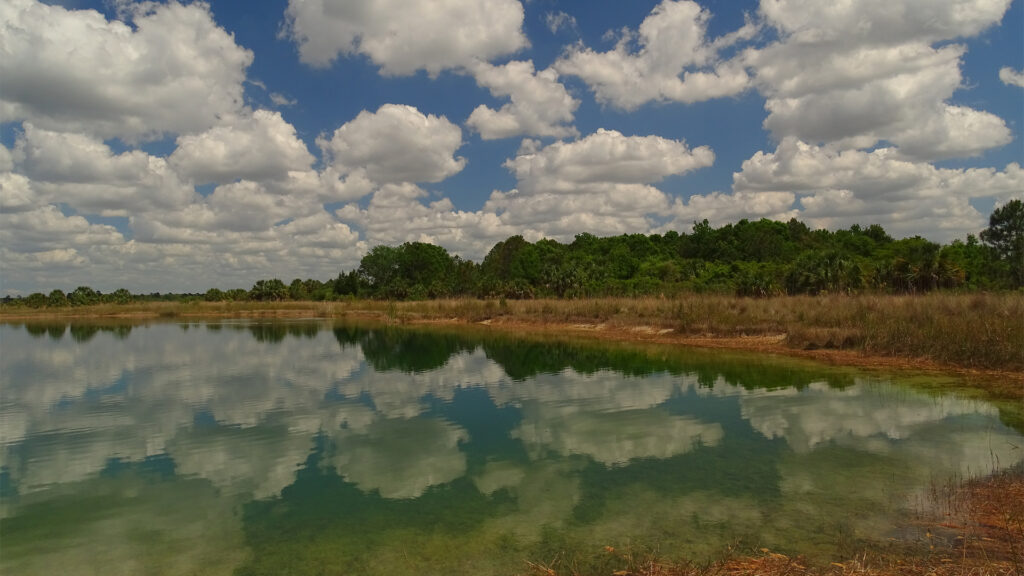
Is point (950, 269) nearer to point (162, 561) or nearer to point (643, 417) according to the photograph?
point (643, 417)

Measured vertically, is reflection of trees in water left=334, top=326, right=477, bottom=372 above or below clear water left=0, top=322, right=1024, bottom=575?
below

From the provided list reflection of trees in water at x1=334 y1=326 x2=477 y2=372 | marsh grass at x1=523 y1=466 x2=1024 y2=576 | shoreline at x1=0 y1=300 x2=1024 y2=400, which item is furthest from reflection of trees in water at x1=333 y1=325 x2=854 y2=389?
marsh grass at x1=523 y1=466 x2=1024 y2=576

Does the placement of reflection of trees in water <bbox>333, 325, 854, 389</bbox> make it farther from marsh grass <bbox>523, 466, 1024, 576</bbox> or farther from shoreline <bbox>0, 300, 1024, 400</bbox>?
marsh grass <bbox>523, 466, 1024, 576</bbox>

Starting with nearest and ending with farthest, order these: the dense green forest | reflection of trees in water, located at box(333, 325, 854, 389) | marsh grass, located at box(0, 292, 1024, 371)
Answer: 1. marsh grass, located at box(0, 292, 1024, 371)
2. reflection of trees in water, located at box(333, 325, 854, 389)
3. the dense green forest

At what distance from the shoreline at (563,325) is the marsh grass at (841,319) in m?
0.18

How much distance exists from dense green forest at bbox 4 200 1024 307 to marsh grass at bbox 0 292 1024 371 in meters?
8.25

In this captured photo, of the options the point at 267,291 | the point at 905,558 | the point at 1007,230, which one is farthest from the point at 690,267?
the point at 905,558

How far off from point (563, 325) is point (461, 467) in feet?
116

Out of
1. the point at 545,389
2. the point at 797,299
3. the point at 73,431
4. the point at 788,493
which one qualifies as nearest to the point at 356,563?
the point at 788,493

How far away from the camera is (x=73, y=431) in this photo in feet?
44.0

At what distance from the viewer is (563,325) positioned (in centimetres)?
4522

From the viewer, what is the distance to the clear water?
705 centimetres

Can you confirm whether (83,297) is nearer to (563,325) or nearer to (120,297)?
(120,297)

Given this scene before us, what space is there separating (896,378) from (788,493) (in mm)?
13169
